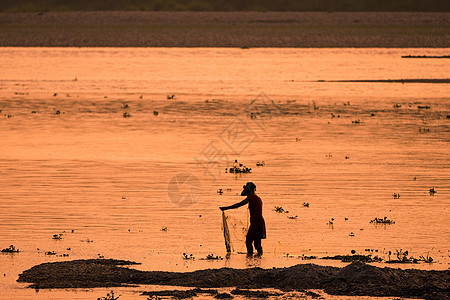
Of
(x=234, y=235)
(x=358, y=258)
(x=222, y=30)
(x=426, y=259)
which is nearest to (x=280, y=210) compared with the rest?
(x=234, y=235)

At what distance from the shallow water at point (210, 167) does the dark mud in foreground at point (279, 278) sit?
0.58 metres

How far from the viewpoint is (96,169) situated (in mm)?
29359

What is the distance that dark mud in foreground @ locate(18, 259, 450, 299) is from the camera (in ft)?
49.9

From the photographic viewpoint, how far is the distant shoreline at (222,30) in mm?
110938

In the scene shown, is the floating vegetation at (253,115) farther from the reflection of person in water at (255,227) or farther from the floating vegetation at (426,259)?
the floating vegetation at (426,259)

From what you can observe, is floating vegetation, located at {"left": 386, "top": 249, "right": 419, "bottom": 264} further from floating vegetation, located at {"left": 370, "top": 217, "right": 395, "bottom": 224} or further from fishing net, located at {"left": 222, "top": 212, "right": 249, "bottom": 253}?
floating vegetation, located at {"left": 370, "top": 217, "right": 395, "bottom": 224}

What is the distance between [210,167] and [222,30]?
9823 centimetres

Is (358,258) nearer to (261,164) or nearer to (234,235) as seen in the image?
(234,235)

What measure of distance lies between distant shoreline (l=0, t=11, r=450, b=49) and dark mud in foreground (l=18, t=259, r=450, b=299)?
91.8m

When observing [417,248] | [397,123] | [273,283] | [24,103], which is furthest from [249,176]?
[24,103]

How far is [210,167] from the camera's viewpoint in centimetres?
2986

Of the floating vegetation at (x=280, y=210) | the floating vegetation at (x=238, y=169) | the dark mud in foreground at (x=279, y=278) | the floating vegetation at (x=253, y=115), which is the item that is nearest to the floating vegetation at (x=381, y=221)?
the floating vegetation at (x=280, y=210)

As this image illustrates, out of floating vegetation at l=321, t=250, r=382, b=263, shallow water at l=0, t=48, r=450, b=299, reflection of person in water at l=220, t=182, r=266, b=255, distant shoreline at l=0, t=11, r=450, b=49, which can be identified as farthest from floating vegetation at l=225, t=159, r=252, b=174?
distant shoreline at l=0, t=11, r=450, b=49

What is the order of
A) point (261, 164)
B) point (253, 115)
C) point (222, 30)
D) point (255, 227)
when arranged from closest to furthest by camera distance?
point (255, 227) < point (261, 164) < point (253, 115) < point (222, 30)
